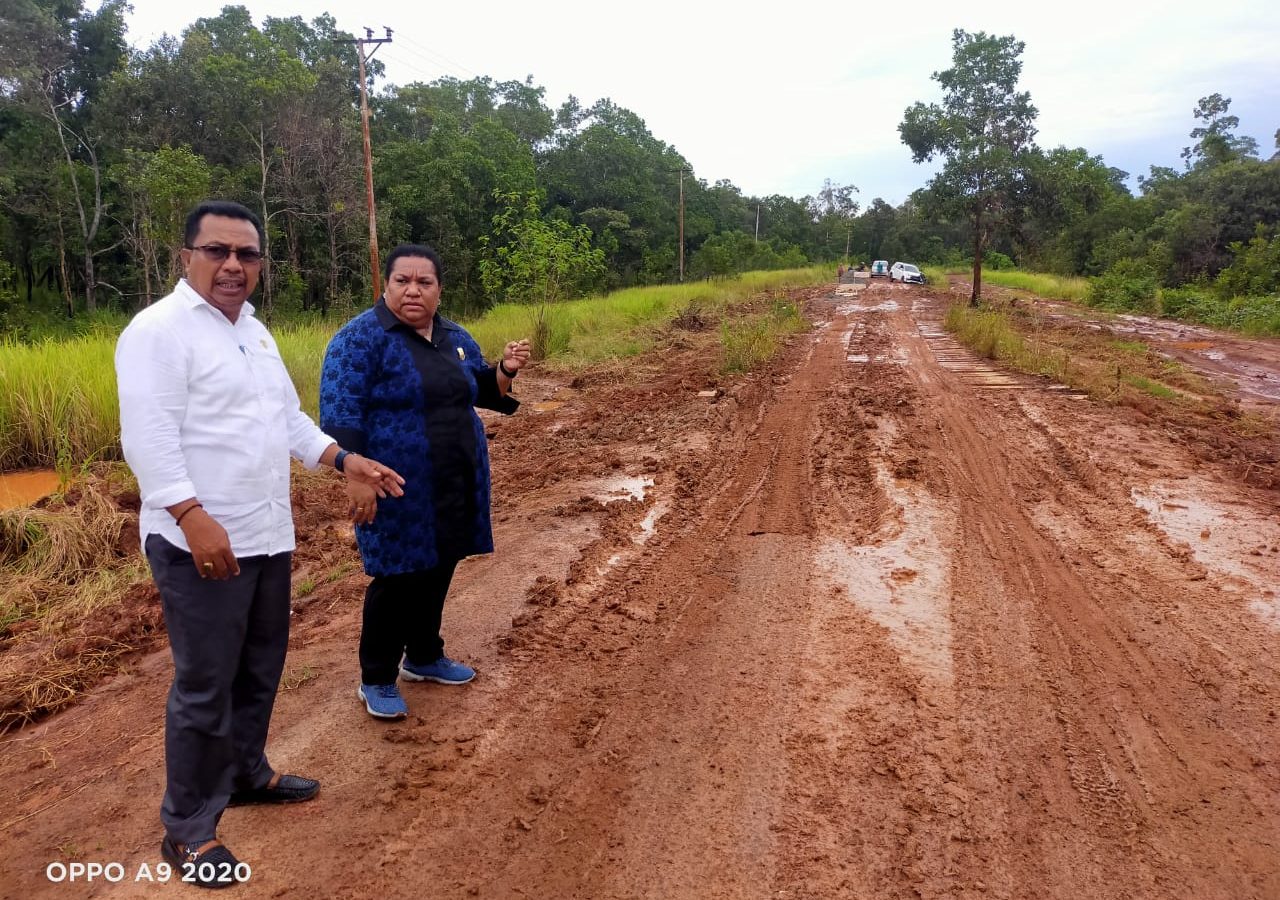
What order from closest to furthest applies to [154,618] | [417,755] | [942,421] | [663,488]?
[417,755] → [154,618] → [663,488] → [942,421]

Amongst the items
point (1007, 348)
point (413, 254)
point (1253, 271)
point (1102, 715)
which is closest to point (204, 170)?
point (1007, 348)

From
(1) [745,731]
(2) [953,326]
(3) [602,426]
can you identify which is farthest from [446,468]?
(2) [953,326]

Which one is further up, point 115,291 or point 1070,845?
point 115,291

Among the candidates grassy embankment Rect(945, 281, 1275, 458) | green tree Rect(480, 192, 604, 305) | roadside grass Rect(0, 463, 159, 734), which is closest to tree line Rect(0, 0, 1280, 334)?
green tree Rect(480, 192, 604, 305)

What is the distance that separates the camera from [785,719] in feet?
9.30

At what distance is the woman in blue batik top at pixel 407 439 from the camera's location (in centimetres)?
261

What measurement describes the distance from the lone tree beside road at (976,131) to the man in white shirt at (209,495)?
67.1ft

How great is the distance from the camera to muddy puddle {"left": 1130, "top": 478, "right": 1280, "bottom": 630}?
394cm

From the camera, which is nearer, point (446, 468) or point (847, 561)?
point (446, 468)

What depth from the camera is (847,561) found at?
4.39 meters

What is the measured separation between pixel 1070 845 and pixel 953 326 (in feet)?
48.0

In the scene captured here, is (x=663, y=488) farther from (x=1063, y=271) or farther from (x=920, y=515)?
(x=1063, y=271)

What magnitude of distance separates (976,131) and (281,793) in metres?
22.2

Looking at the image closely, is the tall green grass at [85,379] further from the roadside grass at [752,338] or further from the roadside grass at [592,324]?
the roadside grass at [752,338]
